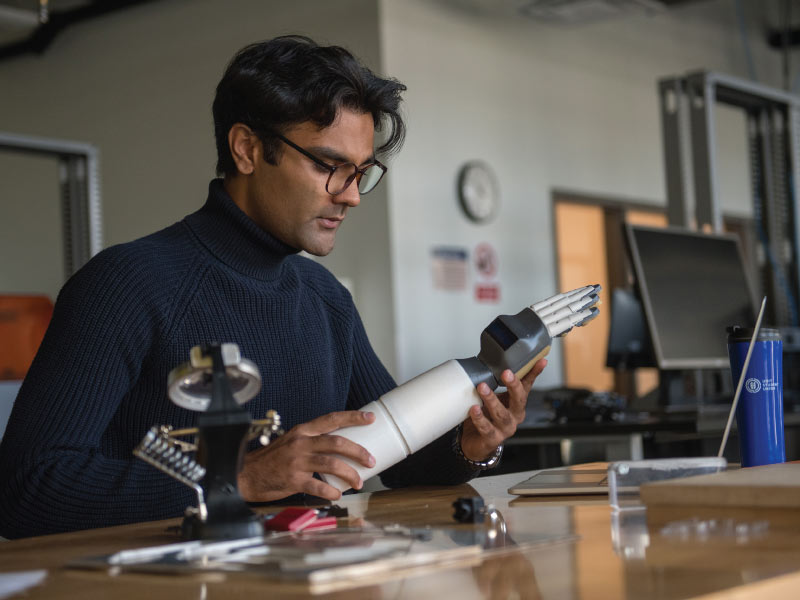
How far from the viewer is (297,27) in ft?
18.4

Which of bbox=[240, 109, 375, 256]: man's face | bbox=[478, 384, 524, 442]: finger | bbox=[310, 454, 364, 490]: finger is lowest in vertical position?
bbox=[310, 454, 364, 490]: finger

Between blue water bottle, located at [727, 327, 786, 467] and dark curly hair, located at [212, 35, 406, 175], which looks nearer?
blue water bottle, located at [727, 327, 786, 467]

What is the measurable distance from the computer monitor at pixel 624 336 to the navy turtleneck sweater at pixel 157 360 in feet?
6.83

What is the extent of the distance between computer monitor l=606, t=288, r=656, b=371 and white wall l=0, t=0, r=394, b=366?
1.65 metres

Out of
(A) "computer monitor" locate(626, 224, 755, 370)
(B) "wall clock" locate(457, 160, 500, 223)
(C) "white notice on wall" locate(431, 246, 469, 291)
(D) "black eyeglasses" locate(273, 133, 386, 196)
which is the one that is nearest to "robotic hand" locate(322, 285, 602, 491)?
(D) "black eyeglasses" locate(273, 133, 386, 196)

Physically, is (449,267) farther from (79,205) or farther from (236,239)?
(236,239)

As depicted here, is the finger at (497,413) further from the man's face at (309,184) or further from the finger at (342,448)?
the man's face at (309,184)

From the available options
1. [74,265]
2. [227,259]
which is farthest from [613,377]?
[227,259]

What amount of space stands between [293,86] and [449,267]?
407 cm

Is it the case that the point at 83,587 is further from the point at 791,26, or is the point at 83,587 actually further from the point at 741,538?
the point at 791,26

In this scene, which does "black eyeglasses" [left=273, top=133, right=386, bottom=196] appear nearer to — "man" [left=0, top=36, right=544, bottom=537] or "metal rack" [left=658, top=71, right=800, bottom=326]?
"man" [left=0, top=36, right=544, bottom=537]

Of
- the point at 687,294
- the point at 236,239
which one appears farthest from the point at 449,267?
the point at 236,239

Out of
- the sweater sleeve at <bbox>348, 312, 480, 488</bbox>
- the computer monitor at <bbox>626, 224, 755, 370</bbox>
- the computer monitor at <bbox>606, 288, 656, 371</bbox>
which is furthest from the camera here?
the computer monitor at <bbox>606, 288, 656, 371</bbox>

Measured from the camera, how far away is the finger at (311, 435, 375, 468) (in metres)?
1.21
